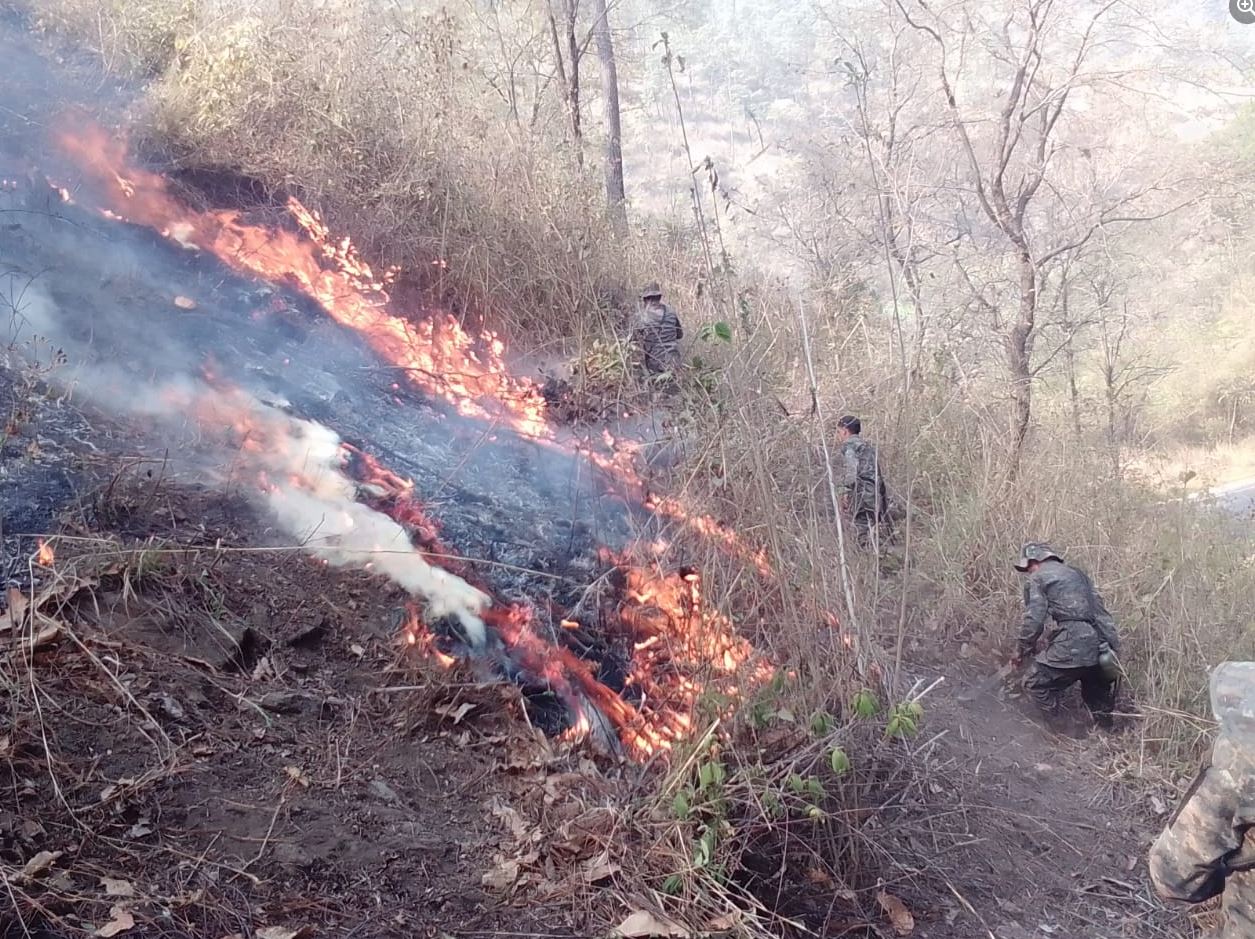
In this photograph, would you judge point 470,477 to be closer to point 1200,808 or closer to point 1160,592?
point 1200,808

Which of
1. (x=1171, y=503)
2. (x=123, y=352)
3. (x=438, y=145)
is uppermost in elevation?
(x=438, y=145)

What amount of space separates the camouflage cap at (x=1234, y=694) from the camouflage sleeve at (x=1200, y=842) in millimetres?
171

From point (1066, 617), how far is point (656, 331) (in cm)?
362

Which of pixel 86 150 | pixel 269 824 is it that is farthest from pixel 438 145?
pixel 269 824

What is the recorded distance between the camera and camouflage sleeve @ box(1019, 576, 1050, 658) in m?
5.91

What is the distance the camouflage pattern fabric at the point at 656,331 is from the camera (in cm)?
629

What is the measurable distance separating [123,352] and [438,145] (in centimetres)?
330

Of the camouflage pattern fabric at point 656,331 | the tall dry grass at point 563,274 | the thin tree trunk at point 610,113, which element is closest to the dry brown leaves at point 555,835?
the tall dry grass at point 563,274

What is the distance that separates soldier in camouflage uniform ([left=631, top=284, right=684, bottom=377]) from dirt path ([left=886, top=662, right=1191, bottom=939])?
3.07 metres

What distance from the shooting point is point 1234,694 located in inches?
103

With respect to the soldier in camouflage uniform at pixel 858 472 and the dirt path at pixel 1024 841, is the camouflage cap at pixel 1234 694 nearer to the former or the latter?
the dirt path at pixel 1024 841

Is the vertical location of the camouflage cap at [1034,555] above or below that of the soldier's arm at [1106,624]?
above

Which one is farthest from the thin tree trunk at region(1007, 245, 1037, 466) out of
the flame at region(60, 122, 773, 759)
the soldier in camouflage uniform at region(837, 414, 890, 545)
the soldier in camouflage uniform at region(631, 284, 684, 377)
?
the flame at region(60, 122, 773, 759)

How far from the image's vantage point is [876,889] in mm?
3242
